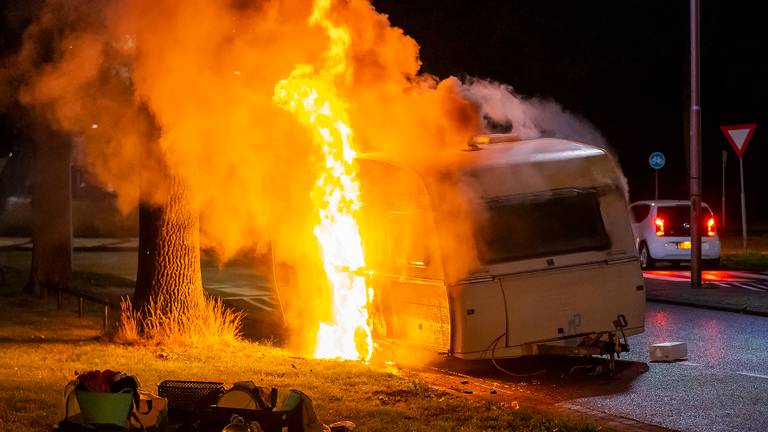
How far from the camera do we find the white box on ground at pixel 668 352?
1166 centimetres

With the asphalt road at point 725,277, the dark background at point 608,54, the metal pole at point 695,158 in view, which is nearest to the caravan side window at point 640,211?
the asphalt road at point 725,277

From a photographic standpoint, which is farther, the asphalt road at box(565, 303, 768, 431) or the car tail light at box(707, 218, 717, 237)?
the car tail light at box(707, 218, 717, 237)

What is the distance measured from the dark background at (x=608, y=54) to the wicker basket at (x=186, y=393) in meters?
15.3

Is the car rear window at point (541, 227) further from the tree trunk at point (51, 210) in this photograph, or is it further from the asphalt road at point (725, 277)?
the tree trunk at point (51, 210)

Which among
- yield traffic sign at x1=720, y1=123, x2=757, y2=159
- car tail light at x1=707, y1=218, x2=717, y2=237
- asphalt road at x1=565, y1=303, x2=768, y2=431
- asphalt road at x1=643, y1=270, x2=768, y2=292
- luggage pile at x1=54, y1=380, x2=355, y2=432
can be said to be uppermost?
yield traffic sign at x1=720, y1=123, x2=757, y2=159

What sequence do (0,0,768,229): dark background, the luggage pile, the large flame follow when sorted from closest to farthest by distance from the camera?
the luggage pile
the large flame
(0,0,768,229): dark background

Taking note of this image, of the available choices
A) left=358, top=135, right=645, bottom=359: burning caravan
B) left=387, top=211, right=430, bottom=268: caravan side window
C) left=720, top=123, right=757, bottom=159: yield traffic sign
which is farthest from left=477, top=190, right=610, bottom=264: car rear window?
left=720, top=123, right=757, bottom=159: yield traffic sign

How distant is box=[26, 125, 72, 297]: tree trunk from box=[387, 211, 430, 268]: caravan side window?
11074 millimetres

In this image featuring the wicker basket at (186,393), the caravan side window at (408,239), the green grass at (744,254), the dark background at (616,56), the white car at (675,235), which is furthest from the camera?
the dark background at (616,56)

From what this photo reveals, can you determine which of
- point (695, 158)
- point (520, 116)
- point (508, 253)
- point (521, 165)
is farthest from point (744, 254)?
point (508, 253)

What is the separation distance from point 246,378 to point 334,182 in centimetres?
275

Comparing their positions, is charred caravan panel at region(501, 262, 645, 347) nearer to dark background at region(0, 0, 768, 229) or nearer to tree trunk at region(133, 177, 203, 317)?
tree trunk at region(133, 177, 203, 317)

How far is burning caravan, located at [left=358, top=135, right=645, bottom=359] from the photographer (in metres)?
10.5

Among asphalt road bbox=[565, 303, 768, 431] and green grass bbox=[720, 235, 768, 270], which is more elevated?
green grass bbox=[720, 235, 768, 270]
